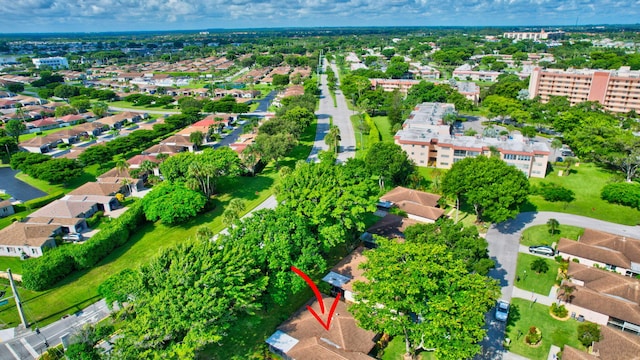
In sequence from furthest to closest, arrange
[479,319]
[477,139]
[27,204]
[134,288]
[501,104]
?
[501,104], [477,139], [27,204], [134,288], [479,319]

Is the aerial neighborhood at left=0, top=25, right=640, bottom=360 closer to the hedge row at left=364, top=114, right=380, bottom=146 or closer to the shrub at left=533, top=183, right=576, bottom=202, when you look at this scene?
the shrub at left=533, top=183, right=576, bottom=202

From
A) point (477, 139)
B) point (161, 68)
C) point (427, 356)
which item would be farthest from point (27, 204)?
point (161, 68)

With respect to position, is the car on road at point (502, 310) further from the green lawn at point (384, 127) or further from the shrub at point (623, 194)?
the green lawn at point (384, 127)

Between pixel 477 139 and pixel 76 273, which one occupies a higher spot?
pixel 477 139

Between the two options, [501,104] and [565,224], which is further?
[501,104]

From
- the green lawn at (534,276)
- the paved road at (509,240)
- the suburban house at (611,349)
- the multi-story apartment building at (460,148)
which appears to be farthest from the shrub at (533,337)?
the multi-story apartment building at (460,148)

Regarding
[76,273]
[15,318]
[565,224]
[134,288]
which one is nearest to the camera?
[134,288]

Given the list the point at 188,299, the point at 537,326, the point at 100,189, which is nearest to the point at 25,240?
the point at 100,189

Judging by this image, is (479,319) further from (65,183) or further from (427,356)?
(65,183)
